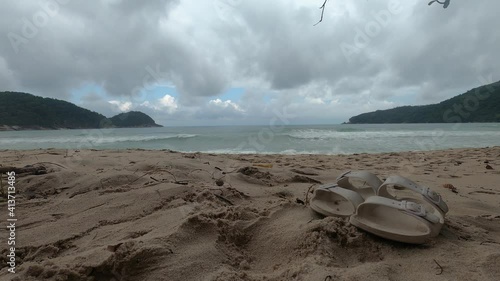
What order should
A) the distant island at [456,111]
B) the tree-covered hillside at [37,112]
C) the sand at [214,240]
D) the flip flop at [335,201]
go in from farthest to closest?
the tree-covered hillside at [37,112] → the distant island at [456,111] → the flip flop at [335,201] → the sand at [214,240]

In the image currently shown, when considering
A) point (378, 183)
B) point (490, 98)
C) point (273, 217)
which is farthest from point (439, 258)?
point (490, 98)

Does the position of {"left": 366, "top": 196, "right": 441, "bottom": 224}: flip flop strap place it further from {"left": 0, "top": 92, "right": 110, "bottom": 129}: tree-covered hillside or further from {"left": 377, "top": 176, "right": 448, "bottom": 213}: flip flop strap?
{"left": 0, "top": 92, "right": 110, "bottom": 129}: tree-covered hillside

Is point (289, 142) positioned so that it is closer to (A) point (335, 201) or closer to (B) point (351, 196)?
(A) point (335, 201)

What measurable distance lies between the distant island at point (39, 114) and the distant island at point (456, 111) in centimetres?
5693

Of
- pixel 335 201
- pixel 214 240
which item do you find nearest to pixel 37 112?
pixel 214 240

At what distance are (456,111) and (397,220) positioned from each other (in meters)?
64.4

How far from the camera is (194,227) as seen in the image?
148 cm

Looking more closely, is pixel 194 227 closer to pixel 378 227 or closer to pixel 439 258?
pixel 378 227

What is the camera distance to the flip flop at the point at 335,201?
160 centimetres

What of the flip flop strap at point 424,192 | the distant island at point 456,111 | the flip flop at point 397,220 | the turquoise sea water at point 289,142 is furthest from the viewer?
the distant island at point 456,111

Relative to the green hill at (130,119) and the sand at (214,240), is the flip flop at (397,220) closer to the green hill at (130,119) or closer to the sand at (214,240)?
the sand at (214,240)

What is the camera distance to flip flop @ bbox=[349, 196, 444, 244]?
52.5 inches

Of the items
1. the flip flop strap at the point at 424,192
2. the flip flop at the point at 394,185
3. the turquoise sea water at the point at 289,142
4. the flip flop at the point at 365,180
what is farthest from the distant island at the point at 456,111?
the flip flop strap at the point at 424,192

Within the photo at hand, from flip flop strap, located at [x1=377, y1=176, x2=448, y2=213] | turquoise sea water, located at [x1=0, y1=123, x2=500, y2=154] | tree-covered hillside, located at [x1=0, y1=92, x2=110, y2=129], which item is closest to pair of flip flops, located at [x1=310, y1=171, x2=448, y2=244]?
flip flop strap, located at [x1=377, y1=176, x2=448, y2=213]
